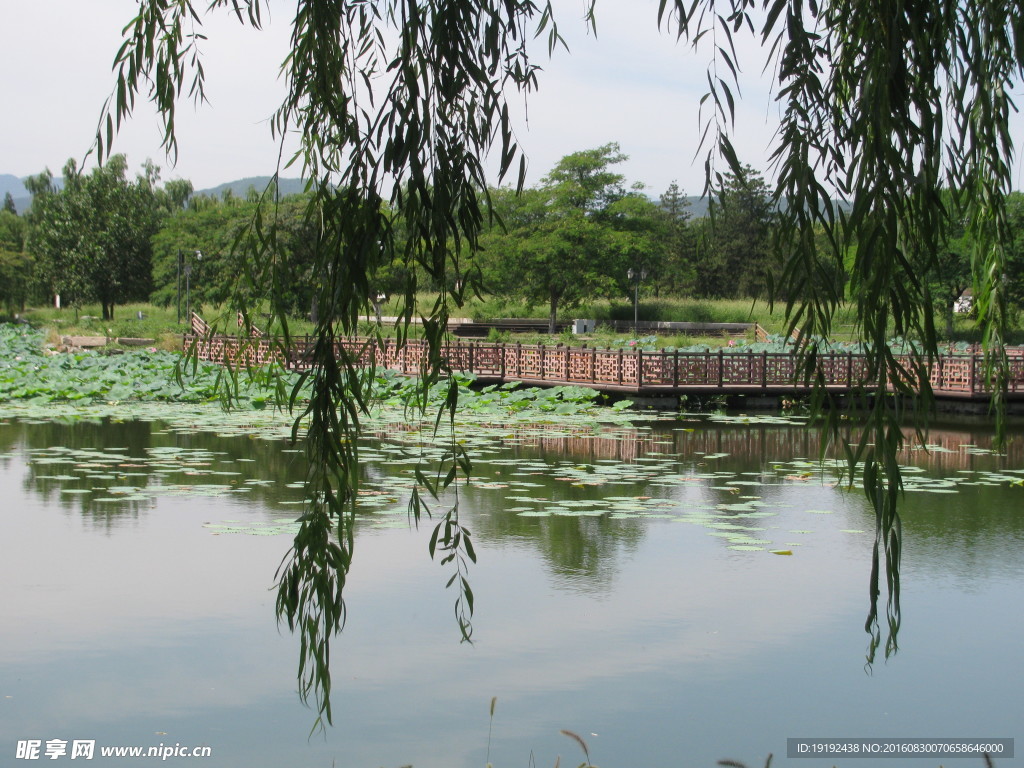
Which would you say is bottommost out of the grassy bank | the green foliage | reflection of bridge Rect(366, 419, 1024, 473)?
reflection of bridge Rect(366, 419, 1024, 473)

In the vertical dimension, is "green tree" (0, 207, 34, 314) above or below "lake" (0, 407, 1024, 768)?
above

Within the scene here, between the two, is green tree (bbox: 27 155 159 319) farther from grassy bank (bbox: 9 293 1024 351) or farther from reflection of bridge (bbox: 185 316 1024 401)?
reflection of bridge (bbox: 185 316 1024 401)

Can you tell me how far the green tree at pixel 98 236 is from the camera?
47503 millimetres

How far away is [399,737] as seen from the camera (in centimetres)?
347

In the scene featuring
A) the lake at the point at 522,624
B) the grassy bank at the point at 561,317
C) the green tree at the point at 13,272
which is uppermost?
the green tree at the point at 13,272

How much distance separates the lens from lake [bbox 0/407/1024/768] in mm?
3520

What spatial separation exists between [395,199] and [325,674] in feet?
3.71

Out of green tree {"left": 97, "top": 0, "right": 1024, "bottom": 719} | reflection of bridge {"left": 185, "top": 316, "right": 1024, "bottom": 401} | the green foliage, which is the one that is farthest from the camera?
reflection of bridge {"left": 185, "top": 316, "right": 1024, "bottom": 401}

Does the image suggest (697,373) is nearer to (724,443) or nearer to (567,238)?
(724,443)

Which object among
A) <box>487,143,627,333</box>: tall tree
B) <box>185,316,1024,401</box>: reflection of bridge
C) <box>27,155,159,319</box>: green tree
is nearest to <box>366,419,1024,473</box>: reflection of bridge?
<box>185,316,1024,401</box>: reflection of bridge

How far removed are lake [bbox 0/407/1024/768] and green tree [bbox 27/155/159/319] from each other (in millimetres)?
42130

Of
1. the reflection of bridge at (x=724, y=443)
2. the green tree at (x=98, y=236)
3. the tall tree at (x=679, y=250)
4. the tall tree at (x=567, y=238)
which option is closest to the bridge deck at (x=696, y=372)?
the reflection of bridge at (x=724, y=443)

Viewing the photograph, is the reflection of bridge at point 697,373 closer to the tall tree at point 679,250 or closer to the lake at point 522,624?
the lake at point 522,624

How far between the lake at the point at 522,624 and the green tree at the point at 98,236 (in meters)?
42.1
